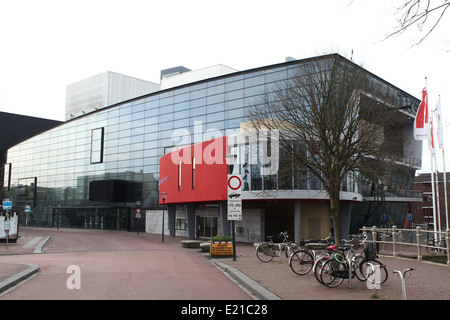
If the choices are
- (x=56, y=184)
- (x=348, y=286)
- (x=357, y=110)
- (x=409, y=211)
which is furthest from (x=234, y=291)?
(x=56, y=184)

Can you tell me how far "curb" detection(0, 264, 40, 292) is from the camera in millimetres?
9636

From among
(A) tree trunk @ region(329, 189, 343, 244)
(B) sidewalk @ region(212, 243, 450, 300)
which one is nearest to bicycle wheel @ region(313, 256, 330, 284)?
(B) sidewalk @ region(212, 243, 450, 300)

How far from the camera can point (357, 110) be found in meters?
16.8

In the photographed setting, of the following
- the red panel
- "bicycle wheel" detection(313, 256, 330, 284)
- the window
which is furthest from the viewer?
the window

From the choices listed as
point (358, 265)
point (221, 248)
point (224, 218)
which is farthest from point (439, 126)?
point (358, 265)

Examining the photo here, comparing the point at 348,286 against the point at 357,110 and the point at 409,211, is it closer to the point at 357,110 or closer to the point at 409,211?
the point at 357,110

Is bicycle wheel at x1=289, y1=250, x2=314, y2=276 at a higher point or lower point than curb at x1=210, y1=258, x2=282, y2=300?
higher

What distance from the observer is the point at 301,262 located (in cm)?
1200

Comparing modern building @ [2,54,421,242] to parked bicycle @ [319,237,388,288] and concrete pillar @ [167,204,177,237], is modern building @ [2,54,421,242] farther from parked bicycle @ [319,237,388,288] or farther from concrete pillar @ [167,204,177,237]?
parked bicycle @ [319,237,388,288]

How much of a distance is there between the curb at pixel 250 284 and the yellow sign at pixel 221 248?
12.3ft

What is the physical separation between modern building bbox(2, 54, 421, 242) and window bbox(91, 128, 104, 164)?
0.15 m

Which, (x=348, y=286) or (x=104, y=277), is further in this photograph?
(x=104, y=277)

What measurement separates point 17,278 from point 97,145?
51072 millimetres
